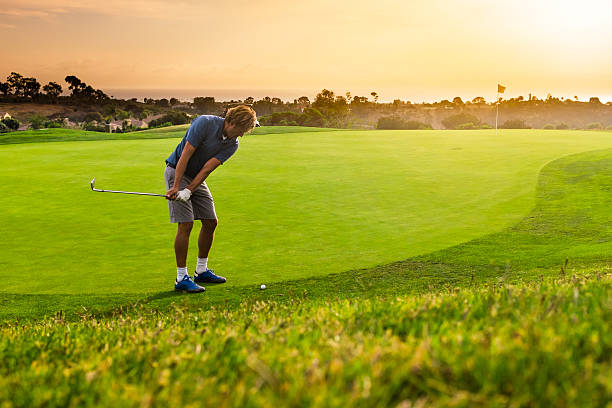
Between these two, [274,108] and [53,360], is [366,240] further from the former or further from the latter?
[274,108]

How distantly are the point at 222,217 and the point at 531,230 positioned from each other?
511 cm

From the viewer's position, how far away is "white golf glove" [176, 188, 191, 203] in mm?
6719

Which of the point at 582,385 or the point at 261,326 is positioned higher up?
the point at 582,385

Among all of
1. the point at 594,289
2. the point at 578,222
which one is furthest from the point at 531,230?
the point at 594,289

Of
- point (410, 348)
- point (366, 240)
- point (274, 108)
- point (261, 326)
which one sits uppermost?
point (274, 108)

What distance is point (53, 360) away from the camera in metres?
2.46

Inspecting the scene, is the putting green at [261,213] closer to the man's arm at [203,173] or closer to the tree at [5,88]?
the man's arm at [203,173]

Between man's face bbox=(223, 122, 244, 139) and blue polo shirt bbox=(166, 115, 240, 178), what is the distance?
0.07m

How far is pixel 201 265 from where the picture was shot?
6852mm

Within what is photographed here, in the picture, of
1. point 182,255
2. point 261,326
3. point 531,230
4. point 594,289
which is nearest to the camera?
point 261,326

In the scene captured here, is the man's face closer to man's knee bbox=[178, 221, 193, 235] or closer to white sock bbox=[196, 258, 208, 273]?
man's knee bbox=[178, 221, 193, 235]

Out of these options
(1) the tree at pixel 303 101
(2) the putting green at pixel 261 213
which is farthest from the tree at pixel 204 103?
(2) the putting green at pixel 261 213

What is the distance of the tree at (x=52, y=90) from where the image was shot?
107188 mm

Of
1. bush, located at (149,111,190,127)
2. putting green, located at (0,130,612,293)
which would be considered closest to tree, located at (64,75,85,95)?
bush, located at (149,111,190,127)
